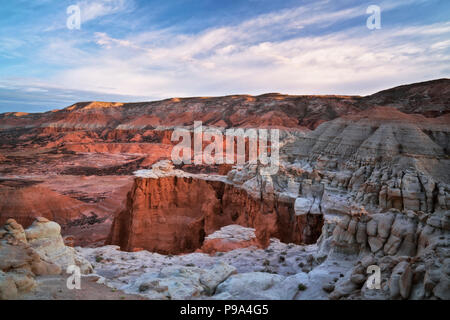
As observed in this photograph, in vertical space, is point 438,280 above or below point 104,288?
above

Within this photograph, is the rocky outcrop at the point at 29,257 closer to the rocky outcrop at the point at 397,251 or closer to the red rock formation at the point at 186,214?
the rocky outcrop at the point at 397,251

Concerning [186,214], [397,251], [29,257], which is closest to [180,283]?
[29,257]

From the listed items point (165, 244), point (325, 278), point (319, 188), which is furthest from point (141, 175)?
point (325, 278)

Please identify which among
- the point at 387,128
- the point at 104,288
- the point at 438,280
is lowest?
the point at 104,288

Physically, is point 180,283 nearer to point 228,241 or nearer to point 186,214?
point 228,241

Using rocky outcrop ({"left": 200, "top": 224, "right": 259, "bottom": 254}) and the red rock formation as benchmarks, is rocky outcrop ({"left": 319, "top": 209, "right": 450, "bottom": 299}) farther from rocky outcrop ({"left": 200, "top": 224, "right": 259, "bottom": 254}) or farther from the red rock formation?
the red rock formation
